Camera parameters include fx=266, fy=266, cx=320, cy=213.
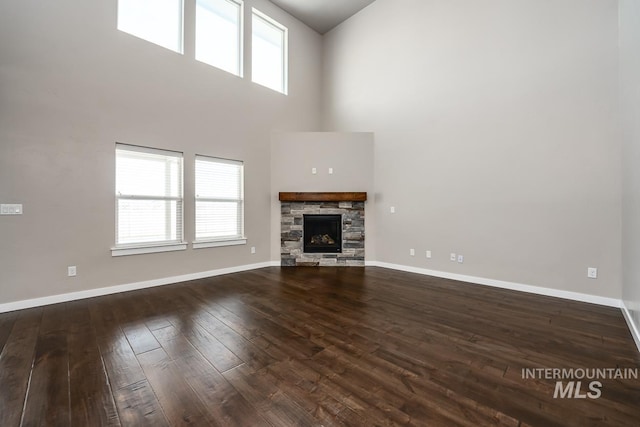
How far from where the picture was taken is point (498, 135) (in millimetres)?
3861

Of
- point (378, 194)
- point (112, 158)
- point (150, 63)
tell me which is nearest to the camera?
point (112, 158)

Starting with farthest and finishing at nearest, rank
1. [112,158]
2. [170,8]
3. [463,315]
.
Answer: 1. [170,8]
2. [112,158]
3. [463,315]

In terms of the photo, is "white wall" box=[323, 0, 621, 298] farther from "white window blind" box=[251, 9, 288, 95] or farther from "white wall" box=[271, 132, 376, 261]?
"white window blind" box=[251, 9, 288, 95]

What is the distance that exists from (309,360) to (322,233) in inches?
141

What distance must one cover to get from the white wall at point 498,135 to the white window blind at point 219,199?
2.74 metres

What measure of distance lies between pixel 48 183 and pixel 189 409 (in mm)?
3272

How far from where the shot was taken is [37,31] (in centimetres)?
304

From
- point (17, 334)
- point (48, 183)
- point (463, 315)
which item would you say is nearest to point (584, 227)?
point (463, 315)

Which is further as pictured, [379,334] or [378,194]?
[378,194]

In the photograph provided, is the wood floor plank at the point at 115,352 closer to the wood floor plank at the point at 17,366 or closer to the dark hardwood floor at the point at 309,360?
the dark hardwood floor at the point at 309,360

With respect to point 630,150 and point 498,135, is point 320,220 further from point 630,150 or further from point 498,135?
point 630,150

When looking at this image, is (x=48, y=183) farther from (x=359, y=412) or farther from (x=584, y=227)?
(x=584, y=227)

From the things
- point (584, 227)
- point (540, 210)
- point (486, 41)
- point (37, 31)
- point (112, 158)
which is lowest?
point (584, 227)

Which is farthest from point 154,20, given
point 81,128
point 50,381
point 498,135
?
point 498,135
